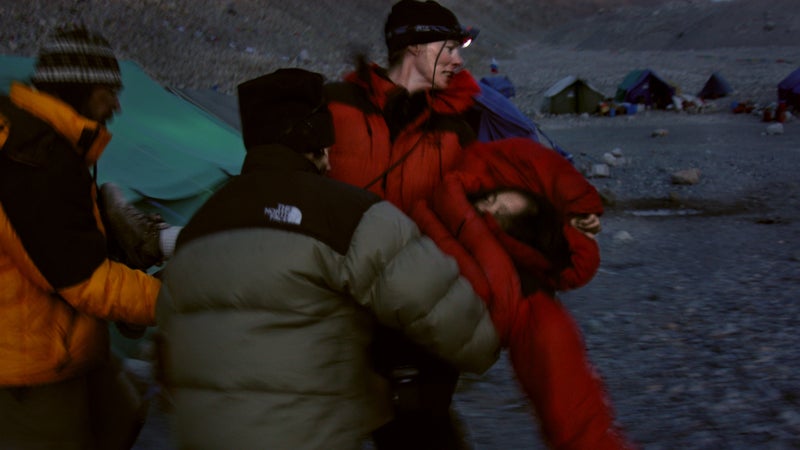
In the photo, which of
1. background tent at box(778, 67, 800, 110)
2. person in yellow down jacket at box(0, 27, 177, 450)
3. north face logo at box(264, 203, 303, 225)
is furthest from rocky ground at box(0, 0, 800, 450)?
background tent at box(778, 67, 800, 110)

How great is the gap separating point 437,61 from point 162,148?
3.98m

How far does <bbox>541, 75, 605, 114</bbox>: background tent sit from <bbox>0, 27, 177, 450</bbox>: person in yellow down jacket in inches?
981

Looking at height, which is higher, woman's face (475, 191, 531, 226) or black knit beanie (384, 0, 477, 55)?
black knit beanie (384, 0, 477, 55)

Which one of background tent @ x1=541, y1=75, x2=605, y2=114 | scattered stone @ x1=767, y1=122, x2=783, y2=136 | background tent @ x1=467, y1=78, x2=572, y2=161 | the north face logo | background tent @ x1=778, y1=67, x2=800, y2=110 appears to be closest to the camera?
the north face logo

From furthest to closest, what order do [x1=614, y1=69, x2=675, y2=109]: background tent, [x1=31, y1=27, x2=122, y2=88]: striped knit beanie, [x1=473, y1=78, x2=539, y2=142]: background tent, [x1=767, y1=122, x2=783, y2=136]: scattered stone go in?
[x1=614, y1=69, x2=675, y2=109]: background tent
[x1=767, y1=122, x2=783, y2=136]: scattered stone
[x1=473, y1=78, x2=539, y2=142]: background tent
[x1=31, y1=27, x2=122, y2=88]: striped knit beanie

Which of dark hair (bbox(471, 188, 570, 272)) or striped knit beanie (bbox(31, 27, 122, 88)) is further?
striped knit beanie (bbox(31, 27, 122, 88))

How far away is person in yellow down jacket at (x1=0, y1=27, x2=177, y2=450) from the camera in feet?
5.42

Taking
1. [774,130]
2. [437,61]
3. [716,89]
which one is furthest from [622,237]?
[716,89]

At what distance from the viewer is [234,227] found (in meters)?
1.42

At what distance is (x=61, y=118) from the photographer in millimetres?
1758

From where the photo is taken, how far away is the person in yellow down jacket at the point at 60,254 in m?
1.65

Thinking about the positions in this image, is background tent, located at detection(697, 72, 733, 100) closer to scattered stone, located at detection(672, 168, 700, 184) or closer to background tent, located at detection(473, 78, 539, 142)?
scattered stone, located at detection(672, 168, 700, 184)

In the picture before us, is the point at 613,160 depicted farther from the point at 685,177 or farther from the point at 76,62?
the point at 76,62

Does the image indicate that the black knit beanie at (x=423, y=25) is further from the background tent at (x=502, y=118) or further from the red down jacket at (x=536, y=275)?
the background tent at (x=502, y=118)
